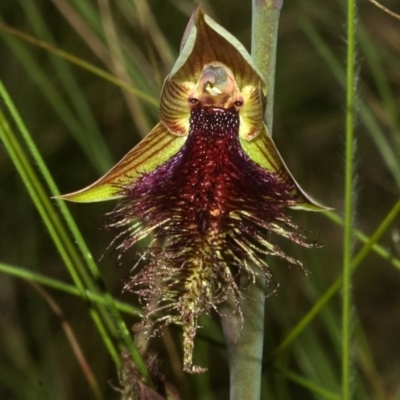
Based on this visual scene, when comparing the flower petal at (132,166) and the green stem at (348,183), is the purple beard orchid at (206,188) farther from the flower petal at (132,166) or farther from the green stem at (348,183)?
the green stem at (348,183)

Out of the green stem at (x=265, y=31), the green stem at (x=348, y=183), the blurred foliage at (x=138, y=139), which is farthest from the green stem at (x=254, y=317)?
the blurred foliage at (x=138, y=139)

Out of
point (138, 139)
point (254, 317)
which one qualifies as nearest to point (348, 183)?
point (254, 317)

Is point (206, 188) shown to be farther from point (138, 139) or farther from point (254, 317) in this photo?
point (138, 139)

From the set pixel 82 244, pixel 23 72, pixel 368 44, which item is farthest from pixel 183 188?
pixel 23 72

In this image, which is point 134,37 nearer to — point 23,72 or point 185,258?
point 23,72

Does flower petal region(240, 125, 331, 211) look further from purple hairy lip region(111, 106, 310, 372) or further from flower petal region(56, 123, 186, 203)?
flower petal region(56, 123, 186, 203)
